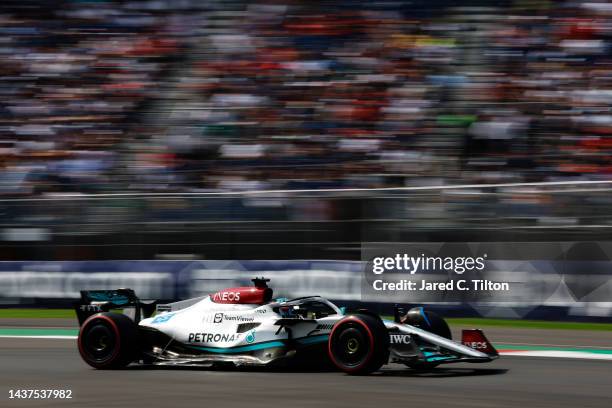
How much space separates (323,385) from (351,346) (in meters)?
0.75

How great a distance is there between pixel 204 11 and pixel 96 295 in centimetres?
1123

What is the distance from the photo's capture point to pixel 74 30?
68.1 ft

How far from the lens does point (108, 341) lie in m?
9.84

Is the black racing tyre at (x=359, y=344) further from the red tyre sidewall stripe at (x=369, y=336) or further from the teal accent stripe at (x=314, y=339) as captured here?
the teal accent stripe at (x=314, y=339)

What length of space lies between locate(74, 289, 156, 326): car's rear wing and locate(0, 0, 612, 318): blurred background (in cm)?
528

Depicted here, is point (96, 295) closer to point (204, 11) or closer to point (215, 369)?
point (215, 369)

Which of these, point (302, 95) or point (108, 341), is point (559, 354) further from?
point (302, 95)

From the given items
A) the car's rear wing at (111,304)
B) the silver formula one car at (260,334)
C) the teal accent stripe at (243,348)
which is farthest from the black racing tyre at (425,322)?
the car's rear wing at (111,304)

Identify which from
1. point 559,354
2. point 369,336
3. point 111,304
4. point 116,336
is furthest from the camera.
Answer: point 559,354

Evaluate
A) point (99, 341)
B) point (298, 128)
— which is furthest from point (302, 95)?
point (99, 341)

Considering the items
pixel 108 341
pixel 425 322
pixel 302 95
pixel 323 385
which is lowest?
pixel 323 385

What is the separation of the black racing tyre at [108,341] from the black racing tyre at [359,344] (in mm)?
2080

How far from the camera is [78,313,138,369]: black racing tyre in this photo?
32.1 feet

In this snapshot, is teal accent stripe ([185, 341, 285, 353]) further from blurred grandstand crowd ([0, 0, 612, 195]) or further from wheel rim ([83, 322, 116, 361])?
blurred grandstand crowd ([0, 0, 612, 195])
